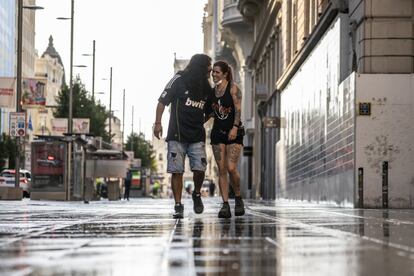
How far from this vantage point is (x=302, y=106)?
33.8m

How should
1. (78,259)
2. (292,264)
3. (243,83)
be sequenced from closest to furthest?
1. (292,264)
2. (78,259)
3. (243,83)

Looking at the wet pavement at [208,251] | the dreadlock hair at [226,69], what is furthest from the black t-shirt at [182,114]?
the wet pavement at [208,251]

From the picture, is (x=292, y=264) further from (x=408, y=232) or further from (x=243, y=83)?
(x=243, y=83)

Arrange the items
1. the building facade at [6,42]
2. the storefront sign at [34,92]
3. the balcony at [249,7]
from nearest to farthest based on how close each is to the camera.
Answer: the storefront sign at [34,92] → the balcony at [249,7] → the building facade at [6,42]

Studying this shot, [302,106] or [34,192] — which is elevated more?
[302,106]

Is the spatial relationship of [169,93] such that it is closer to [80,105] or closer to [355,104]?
[355,104]

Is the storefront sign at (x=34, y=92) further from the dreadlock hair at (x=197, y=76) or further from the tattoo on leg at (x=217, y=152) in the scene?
the tattoo on leg at (x=217, y=152)

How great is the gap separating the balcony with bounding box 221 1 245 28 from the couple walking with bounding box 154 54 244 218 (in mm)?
50654

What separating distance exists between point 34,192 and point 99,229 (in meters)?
29.3

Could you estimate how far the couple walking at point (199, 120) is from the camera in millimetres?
11898

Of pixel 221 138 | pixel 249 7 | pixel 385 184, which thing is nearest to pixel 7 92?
pixel 385 184

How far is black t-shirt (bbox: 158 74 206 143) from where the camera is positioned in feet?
39.1

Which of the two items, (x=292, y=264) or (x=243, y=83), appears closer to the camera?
(x=292, y=264)

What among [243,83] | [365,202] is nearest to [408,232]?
[365,202]
